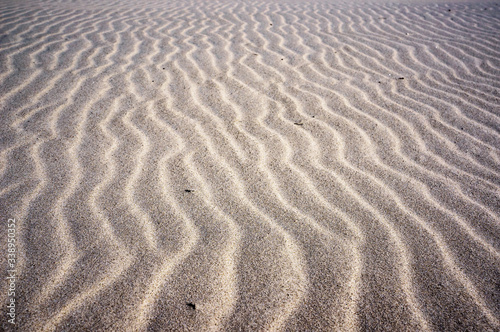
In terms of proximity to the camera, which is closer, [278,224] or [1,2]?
[278,224]

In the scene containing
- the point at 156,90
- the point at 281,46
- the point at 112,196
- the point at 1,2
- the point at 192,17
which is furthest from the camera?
the point at 1,2

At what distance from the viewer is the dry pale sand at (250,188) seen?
1.42 meters

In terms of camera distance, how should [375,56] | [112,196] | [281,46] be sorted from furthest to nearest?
[281,46] < [375,56] < [112,196]

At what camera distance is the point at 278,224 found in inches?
70.5

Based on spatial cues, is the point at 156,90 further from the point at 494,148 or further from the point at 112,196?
the point at 494,148

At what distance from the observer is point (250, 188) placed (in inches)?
80.4

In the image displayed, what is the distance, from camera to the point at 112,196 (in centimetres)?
195

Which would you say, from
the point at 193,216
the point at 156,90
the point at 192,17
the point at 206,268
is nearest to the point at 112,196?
the point at 193,216

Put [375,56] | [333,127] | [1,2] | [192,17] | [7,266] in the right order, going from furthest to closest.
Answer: [1,2], [192,17], [375,56], [333,127], [7,266]

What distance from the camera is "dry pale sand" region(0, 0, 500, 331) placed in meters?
1.42

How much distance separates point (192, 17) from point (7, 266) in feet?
17.8

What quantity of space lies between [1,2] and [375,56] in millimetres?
6808

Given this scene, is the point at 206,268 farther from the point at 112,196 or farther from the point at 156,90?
the point at 156,90

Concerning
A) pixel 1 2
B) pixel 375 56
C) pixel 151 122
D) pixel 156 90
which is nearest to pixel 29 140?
pixel 151 122
